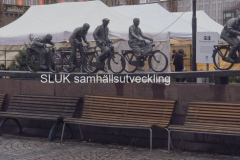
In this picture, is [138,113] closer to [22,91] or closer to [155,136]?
[155,136]

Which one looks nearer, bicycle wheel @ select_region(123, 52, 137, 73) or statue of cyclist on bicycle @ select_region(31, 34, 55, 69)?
statue of cyclist on bicycle @ select_region(31, 34, 55, 69)

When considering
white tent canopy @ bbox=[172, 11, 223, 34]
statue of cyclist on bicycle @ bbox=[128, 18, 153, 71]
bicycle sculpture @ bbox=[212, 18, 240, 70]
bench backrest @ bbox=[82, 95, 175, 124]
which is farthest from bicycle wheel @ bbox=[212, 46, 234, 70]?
white tent canopy @ bbox=[172, 11, 223, 34]

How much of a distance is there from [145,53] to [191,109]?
525 centimetres

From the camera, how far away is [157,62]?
15.7m

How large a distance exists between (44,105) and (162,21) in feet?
45.1

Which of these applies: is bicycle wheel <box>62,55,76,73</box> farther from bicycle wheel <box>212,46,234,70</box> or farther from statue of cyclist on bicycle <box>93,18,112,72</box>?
bicycle wheel <box>212,46,234,70</box>

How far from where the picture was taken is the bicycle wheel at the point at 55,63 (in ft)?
48.9

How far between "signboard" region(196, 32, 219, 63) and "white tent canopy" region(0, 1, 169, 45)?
4.56 m

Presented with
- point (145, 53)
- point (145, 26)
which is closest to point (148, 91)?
point (145, 53)

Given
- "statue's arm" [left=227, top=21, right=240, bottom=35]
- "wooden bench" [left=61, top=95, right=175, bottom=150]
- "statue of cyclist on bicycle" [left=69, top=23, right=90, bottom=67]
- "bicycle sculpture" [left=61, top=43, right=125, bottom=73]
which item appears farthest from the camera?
"bicycle sculpture" [left=61, top=43, right=125, bottom=73]

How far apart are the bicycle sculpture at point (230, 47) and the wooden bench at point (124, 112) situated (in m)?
2.74

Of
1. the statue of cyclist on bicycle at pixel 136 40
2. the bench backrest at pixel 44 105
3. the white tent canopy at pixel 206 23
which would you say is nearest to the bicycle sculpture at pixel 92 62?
the statue of cyclist on bicycle at pixel 136 40

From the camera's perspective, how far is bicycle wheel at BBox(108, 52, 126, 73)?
15.2 metres

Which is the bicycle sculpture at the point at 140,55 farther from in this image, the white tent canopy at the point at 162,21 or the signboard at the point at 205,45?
the white tent canopy at the point at 162,21
